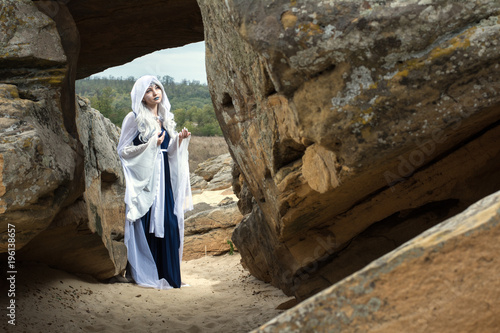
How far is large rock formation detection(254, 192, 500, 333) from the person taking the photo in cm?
175

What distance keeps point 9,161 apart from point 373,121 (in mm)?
2325

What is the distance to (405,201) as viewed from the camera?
11.7ft

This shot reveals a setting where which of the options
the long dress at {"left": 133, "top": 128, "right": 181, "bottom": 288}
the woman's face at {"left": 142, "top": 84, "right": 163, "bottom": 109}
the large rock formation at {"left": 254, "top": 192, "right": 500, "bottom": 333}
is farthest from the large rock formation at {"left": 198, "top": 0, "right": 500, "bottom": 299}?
the long dress at {"left": 133, "top": 128, "right": 181, "bottom": 288}

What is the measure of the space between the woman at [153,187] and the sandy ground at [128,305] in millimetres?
420

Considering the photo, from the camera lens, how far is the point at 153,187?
694 centimetres

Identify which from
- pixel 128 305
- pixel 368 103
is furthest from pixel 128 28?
pixel 368 103

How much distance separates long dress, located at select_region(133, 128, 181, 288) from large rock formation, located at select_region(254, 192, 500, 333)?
5.16 m

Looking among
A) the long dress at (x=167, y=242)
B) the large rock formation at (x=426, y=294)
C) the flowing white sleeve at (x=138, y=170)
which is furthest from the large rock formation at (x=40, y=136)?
the large rock formation at (x=426, y=294)

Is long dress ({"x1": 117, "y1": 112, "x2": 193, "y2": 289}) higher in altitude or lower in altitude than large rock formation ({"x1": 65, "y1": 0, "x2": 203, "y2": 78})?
lower

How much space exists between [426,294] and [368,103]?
1.17 metres

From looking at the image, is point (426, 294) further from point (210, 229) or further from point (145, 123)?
point (210, 229)

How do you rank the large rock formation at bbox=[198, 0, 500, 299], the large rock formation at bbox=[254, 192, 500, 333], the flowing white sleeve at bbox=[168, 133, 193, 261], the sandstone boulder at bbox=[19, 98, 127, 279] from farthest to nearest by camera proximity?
the flowing white sleeve at bbox=[168, 133, 193, 261], the sandstone boulder at bbox=[19, 98, 127, 279], the large rock formation at bbox=[198, 0, 500, 299], the large rock formation at bbox=[254, 192, 500, 333]

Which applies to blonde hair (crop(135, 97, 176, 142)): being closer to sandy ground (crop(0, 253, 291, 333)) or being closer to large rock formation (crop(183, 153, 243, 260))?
sandy ground (crop(0, 253, 291, 333))

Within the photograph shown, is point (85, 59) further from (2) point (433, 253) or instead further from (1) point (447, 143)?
(2) point (433, 253)
